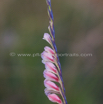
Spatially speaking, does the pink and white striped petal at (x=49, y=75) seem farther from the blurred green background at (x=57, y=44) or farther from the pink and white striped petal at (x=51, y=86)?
the blurred green background at (x=57, y=44)

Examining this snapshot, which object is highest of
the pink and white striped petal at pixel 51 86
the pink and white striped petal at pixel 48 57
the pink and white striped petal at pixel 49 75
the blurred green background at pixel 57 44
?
the blurred green background at pixel 57 44

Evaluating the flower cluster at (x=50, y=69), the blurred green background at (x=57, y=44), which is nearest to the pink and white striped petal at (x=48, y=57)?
the flower cluster at (x=50, y=69)

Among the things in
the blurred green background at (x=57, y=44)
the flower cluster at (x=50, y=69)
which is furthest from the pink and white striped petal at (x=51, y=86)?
the blurred green background at (x=57, y=44)

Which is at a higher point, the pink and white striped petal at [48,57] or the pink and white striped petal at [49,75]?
the pink and white striped petal at [48,57]

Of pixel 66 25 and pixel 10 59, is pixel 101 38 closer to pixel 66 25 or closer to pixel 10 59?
pixel 66 25

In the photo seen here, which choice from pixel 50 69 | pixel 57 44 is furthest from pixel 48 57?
pixel 57 44

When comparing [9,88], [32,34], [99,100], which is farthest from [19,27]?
[99,100]

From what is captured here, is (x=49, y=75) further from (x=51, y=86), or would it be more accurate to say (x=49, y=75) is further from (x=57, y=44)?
(x=57, y=44)

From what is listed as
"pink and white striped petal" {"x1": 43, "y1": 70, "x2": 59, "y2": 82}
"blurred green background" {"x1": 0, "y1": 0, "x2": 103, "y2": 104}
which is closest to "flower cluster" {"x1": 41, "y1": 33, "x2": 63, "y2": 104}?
"pink and white striped petal" {"x1": 43, "y1": 70, "x2": 59, "y2": 82}

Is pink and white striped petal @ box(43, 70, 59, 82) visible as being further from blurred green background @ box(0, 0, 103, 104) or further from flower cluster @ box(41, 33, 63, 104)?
blurred green background @ box(0, 0, 103, 104)

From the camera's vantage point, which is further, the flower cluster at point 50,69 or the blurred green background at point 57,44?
the blurred green background at point 57,44
